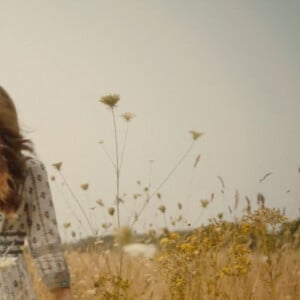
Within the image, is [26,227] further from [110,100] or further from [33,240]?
[110,100]

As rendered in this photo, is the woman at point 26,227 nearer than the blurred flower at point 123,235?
No

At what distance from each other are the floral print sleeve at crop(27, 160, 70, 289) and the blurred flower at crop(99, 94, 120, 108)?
1.84 ft

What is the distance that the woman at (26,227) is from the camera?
4.93 ft

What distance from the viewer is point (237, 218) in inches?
102

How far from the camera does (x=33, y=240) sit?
156 cm

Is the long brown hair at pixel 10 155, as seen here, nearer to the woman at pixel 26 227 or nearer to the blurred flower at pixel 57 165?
the woman at pixel 26 227

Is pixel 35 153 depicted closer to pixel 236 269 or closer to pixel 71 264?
pixel 236 269

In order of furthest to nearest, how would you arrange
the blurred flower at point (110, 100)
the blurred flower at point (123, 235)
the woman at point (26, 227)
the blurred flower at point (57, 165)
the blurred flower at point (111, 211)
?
the blurred flower at point (57, 165), the blurred flower at point (111, 211), the blurred flower at point (110, 100), the woman at point (26, 227), the blurred flower at point (123, 235)

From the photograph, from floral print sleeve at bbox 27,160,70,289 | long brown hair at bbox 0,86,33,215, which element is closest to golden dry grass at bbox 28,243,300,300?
floral print sleeve at bbox 27,160,70,289

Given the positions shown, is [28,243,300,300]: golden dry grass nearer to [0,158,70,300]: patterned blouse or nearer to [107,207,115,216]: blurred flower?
[107,207,115,216]: blurred flower

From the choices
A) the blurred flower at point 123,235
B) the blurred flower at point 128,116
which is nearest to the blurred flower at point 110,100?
the blurred flower at point 128,116

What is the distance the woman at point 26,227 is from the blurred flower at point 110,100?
1.75 ft

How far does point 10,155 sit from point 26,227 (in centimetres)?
22

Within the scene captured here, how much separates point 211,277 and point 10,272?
1.07 m
